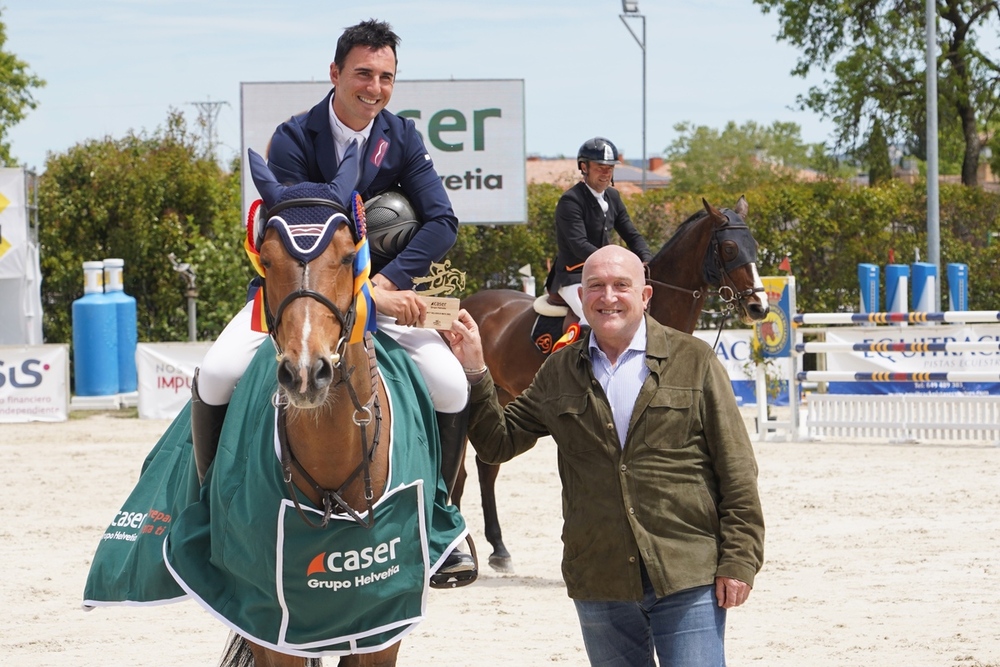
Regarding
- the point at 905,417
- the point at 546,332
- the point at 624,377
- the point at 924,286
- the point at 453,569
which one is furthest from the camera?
the point at 924,286

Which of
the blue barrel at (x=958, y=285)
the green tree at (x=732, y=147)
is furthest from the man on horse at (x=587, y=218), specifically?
the green tree at (x=732, y=147)

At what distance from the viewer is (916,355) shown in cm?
1471

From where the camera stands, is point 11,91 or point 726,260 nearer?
point 726,260

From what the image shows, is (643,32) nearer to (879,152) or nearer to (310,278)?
(879,152)

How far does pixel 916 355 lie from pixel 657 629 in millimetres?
12180

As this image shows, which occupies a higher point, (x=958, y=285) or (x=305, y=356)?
(x=958, y=285)

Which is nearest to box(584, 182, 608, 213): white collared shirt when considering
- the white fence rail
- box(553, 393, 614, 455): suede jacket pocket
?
box(553, 393, 614, 455): suede jacket pocket

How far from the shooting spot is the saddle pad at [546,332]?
8.77 metres

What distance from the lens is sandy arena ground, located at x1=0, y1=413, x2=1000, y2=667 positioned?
19.0 ft

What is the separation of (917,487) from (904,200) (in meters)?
12.3

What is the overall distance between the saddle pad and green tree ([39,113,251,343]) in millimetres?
12566

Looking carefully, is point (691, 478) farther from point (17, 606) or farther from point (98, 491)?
point (98, 491)

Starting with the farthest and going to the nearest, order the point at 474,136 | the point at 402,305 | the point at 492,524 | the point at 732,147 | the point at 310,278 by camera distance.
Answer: the point at 732,147 < the point at 474,136 < the point at 492,524 < the point at 402,305 < the point at 310,278

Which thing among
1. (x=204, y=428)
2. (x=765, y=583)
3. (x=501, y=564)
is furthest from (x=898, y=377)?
(x=204, y=428)
